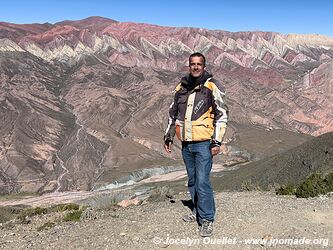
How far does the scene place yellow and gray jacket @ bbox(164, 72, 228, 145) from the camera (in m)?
6.29

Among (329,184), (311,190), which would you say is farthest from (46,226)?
(329,184)

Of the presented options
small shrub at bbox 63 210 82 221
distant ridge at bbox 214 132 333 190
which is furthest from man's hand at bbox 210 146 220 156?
distant ridge at bbox 214 132 333 190

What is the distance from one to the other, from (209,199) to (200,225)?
50 centimetres

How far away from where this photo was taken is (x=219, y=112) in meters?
6.29

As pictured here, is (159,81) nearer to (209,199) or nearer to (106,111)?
(106,111)

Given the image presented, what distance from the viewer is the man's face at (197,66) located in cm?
637

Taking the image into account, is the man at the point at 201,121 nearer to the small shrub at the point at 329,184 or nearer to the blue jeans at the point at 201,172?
the blue jeans at the point at 201,172

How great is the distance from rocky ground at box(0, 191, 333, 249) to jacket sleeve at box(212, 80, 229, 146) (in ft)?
4.79

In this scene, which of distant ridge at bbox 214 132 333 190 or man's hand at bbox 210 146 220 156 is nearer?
man's hand at bbox 210 146 220 156

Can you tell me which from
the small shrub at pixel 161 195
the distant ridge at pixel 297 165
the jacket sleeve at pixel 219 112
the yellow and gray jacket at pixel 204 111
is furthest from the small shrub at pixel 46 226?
the distant ridge at pixel 297 165

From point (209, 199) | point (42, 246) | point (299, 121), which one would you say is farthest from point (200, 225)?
point (299, 121)

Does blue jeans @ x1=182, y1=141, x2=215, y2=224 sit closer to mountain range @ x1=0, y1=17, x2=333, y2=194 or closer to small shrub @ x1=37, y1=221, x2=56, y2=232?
small shrub @ x1=37, y1=221, x2=56, y2=232

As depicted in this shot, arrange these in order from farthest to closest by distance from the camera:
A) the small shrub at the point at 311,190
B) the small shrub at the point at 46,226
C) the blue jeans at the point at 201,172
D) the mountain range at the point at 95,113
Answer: the mountain range at the point at 95,113
the small shrub at the point at 311,190
the small shrub at the point at 46,226
the blue jeans at the point at 201,172

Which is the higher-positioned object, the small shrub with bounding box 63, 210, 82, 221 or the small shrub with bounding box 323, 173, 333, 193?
the small shrub with bounding box 323, 173, 333, 193
